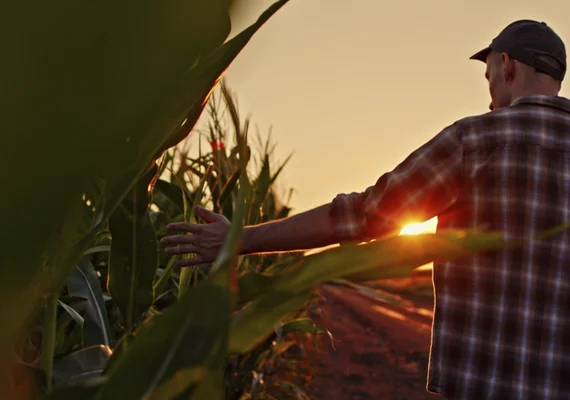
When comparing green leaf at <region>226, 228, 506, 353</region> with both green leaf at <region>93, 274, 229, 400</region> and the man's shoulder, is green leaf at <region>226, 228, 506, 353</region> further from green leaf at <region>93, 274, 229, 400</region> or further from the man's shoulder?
the man's shoulder

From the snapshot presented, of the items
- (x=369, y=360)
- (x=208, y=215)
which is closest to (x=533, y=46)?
(x=208, y=215)

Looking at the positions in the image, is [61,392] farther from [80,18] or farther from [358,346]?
[358,346]

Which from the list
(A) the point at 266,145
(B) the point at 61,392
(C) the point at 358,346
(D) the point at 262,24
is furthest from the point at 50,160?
(C) the point at 358,346

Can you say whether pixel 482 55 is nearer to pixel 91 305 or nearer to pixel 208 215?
pixel 208 215

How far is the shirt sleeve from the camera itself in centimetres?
157

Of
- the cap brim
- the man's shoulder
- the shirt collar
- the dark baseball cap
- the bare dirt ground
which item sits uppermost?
the cap brim

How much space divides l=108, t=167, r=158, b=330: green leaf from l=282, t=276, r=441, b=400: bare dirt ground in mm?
1999

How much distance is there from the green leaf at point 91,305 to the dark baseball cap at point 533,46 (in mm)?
1154

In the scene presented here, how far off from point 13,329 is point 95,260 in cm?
222

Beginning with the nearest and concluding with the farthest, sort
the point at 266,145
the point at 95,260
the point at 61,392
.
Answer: the point at 61,392 < the point at 95,260 < the point at 266,145

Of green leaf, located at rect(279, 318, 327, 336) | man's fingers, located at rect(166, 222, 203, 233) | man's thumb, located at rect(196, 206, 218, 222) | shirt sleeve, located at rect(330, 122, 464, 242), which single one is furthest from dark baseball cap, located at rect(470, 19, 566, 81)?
green leaf, located at rect(279, 318, 327, 336)

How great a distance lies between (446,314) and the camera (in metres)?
1.65

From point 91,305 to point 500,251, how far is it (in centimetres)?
92

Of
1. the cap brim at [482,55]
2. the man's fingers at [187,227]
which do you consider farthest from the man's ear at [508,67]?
the man's fingers at [187,227]
